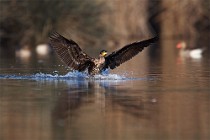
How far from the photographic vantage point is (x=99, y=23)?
107ft

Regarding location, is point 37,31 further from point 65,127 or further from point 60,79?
point 65,127

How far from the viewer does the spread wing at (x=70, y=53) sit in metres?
14.5

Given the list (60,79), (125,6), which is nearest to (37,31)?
(125,6)

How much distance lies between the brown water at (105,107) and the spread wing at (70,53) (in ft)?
1.23

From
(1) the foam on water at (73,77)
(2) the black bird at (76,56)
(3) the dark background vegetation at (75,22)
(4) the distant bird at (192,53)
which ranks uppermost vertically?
(3) the dark background vegetation at (75,22)

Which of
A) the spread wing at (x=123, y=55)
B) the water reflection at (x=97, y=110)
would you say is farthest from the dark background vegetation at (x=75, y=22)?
the water reflection at (x=97, y=110)

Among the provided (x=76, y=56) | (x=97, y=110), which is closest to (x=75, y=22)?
(x=76, y=56)

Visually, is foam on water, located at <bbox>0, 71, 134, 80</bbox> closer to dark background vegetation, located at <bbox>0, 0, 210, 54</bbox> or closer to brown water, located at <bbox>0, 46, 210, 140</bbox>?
brown water, located at <bbox>0, 46, 210, 140</bbox>

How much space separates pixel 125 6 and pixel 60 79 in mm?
21332

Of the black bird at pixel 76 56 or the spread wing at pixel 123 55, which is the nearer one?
the black bird at pixel 76 56

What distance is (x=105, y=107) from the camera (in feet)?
33.0

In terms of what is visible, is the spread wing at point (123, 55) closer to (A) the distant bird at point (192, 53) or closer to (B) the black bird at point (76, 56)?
(B) the black bird at point (76, 56)

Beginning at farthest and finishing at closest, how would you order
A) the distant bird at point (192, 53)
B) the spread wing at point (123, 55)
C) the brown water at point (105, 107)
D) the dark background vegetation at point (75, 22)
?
the dark background vegetation at point (75, 22), the distant bird at point (192, 53), the spread wing at point (123, 55), the brown water at point (105, 107)

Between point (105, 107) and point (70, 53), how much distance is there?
4.67 m
